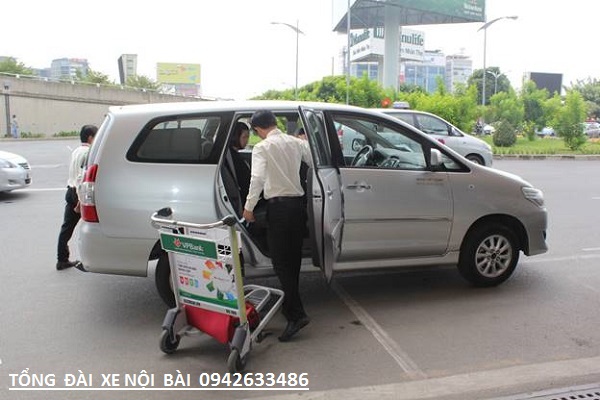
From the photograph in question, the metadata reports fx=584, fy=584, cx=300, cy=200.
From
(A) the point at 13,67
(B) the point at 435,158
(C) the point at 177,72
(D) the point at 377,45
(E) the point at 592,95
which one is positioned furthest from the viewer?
(C) the point at 177,72

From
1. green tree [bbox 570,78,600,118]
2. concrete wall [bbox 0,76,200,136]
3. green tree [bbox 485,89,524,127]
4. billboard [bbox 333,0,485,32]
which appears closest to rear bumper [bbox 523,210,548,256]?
green tree [bbox 485,89,524,127]

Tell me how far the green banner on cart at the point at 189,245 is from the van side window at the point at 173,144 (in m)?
1.04

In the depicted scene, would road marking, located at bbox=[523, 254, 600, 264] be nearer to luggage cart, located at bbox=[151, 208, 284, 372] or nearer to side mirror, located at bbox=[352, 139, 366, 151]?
side mirror, located at bbox=[352, 139, 366, 151]

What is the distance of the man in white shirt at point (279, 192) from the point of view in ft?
14.4

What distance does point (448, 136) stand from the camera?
15828 mm

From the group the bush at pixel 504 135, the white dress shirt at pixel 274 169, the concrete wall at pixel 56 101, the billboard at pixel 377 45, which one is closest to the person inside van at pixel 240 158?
the white dress shirt at pixel 274 169

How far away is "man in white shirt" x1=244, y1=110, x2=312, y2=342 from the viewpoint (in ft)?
14.4

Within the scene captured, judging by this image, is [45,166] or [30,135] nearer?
[45,166]

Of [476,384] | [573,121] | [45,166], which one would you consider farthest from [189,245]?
[573,121]

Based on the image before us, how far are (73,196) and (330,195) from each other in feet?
10.7

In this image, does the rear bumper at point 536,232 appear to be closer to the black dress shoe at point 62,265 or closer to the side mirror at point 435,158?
the side mirror at point 435,158

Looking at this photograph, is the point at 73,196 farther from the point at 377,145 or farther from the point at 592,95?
the point at 592,95

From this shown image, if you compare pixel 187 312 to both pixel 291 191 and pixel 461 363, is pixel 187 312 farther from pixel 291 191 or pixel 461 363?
pixel 461 363

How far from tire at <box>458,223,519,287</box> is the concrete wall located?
1894 inches
